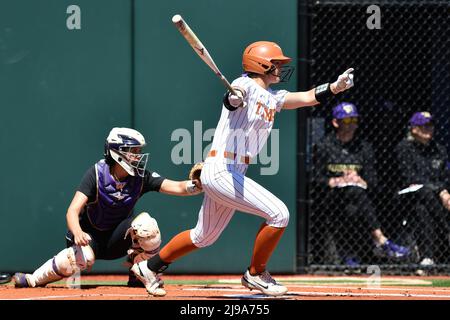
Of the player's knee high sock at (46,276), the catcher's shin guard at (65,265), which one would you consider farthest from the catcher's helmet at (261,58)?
the player's knee high sock at (46,276)

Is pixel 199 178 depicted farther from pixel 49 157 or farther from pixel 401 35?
pixel 401 35

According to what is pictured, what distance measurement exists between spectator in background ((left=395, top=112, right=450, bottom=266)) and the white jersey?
2.78 metres

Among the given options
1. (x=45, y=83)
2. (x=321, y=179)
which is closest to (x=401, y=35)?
(x=321, y=179)

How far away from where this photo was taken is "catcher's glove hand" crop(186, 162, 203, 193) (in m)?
6.66

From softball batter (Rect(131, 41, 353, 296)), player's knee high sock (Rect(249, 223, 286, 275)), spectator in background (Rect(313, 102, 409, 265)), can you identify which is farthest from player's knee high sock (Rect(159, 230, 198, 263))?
spectator in background (Rect(313, 102, 409, 265))

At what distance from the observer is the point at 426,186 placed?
8703 mm

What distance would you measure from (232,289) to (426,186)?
2.43 metres

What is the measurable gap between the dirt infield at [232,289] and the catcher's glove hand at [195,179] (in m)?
0.66

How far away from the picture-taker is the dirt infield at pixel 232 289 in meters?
6.31

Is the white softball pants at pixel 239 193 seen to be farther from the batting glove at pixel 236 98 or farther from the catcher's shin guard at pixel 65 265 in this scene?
the catcher's shin guard at pixel 65 265

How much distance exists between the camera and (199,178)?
6.70m

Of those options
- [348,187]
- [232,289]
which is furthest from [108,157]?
[348,187]

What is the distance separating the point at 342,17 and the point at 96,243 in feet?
12.5

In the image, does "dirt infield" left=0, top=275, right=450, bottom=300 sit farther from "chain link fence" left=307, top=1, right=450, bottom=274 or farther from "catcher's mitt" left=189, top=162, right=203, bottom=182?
"catcher's mitt" left=189, top=162, right=203, bottom=182
